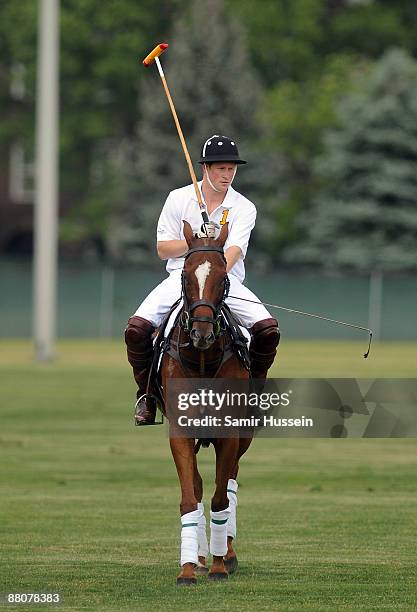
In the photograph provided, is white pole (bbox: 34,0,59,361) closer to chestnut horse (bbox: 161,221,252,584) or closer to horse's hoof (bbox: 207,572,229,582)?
chestnut horse (bbox: 161,221,252,584)

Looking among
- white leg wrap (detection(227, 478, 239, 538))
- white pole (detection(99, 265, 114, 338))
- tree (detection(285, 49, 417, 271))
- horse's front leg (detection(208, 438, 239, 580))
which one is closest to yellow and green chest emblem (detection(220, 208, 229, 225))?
horse's front leg (detection(208, 438, 239, 580))

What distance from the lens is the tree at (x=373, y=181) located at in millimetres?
52812

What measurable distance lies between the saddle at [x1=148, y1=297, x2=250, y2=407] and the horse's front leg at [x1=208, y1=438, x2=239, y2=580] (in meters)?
0.51

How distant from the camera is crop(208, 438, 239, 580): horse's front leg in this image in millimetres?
10203

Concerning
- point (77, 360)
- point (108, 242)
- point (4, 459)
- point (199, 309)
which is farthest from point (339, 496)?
point (108, 242)

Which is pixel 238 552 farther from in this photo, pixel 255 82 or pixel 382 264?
pixel 255 82

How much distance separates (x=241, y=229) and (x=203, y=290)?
47.7 inches

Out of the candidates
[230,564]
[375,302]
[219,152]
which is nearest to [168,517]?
[230,564]

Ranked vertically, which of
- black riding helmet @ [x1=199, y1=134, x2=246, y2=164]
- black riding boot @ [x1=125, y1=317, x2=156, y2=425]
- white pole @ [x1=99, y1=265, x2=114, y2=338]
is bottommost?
white pole @ [x1=99, y1=265, x2=114, y2=338]

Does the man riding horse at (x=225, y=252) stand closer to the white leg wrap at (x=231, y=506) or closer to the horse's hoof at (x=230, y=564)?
the white leg wrap at (x=231, y=506)

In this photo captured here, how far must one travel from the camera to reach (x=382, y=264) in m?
52.9

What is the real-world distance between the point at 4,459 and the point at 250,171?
132 ft

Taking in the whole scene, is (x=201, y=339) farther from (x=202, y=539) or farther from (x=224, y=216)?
(x=202, y=539)

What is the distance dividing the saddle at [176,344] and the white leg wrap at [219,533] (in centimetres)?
83
